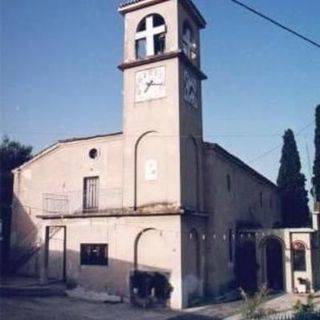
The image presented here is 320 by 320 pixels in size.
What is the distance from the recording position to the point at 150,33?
1035 inches

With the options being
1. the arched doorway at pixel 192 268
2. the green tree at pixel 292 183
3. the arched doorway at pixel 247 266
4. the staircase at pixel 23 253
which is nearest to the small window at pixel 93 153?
the staircase at pixel 23 253

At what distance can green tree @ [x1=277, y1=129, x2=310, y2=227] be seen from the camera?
42281 mm

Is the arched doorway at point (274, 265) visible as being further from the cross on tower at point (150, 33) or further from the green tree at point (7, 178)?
the green tree at point (7, 178)

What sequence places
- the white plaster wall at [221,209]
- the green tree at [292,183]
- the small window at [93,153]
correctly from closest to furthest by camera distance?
the white plaster wall at [221,209]
the small window at [93,153]
the green tree at [292,183]

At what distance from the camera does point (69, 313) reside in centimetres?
2014

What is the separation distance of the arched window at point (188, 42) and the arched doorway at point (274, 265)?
1260 cm

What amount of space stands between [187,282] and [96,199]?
25.1 ft

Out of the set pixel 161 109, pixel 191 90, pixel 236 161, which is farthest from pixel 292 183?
pixel 161 109

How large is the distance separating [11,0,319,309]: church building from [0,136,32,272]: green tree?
710 mm

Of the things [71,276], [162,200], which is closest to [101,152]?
[162,200]

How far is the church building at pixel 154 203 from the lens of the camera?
78.4 ft

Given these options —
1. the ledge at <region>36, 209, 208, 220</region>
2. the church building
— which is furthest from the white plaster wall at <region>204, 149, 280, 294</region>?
the ledge at <region>36, 209, 208, 220</region>

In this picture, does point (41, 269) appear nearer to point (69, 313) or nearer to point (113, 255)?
point (113, 255)

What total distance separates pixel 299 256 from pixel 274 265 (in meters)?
1.79
